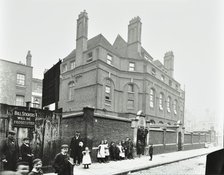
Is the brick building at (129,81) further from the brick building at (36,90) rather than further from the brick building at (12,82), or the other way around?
A: the brick building at (12,82)

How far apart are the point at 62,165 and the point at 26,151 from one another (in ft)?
3.81

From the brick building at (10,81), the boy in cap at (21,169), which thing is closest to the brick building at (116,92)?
the brick building at (10,81)

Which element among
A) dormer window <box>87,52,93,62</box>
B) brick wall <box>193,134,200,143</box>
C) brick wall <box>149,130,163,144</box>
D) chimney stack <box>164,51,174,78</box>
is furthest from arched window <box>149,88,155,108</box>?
dormer window <box>87,52,93,62</box>

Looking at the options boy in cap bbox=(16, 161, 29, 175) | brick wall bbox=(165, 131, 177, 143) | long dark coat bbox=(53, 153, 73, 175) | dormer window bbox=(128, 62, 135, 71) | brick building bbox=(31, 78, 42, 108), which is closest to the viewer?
boy in cap bbox=(16, 161, 29, 175)

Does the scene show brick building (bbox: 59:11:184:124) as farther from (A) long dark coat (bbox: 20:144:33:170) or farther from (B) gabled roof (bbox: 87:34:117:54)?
(A) long dark coat (bbox: 20:144:33:170)

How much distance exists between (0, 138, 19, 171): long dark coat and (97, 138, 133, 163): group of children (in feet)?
18.1

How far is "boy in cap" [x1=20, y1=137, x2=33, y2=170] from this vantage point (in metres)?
5.68

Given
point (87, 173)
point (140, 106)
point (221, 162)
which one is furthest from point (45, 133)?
point (140, 106)

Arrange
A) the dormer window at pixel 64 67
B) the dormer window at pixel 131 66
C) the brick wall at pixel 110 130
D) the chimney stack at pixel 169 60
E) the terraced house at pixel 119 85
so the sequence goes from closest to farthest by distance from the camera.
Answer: the chimney stack at pixel 169 60
the brick wall at pixel 110 130
the terraced house at pixel 119 85
the dormer window at pixel 64 67
the dormer window at pixel 131 66

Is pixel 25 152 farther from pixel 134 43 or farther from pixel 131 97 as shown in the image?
pixel 134 43

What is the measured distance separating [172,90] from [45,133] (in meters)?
18.7

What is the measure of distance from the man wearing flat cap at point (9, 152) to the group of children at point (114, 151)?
5.51 meters

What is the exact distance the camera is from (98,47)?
16766 mm

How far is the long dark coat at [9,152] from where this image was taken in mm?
4504
